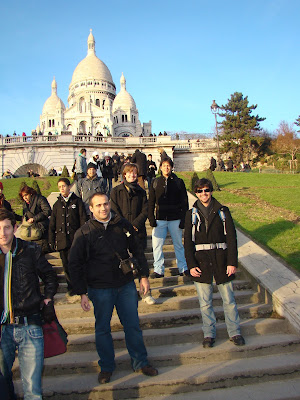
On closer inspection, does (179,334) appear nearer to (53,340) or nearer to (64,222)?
(53,340)

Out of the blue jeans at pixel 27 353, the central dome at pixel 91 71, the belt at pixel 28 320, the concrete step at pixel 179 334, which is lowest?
the concrete step at pixel 179 334

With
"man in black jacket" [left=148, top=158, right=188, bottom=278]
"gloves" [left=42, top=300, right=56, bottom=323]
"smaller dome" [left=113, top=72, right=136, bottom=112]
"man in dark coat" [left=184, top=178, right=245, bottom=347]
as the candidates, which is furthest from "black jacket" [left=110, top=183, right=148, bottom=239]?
"smaller dome" [left=113, top=72, right=136, bottom=112]

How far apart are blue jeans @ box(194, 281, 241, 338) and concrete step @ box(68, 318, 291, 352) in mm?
236

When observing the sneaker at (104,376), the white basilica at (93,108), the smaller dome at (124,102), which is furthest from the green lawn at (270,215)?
the smaller dome at (124,102)

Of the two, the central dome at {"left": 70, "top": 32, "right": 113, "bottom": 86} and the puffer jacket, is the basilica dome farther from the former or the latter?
the puffer jacket

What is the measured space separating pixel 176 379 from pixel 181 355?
37 cm

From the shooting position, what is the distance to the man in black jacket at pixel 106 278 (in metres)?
3.51

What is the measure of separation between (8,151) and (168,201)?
28.6 m

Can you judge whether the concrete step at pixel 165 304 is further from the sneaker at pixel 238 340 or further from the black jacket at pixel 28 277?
the black jacket at pixel 28 277

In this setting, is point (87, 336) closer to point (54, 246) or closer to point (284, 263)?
point (54, 246)

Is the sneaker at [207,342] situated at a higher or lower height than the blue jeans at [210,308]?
lower

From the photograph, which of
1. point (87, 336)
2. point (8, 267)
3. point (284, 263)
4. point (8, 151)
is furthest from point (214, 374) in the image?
point (8, 151)

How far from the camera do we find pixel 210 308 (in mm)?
4082

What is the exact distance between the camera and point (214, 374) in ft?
11.9
